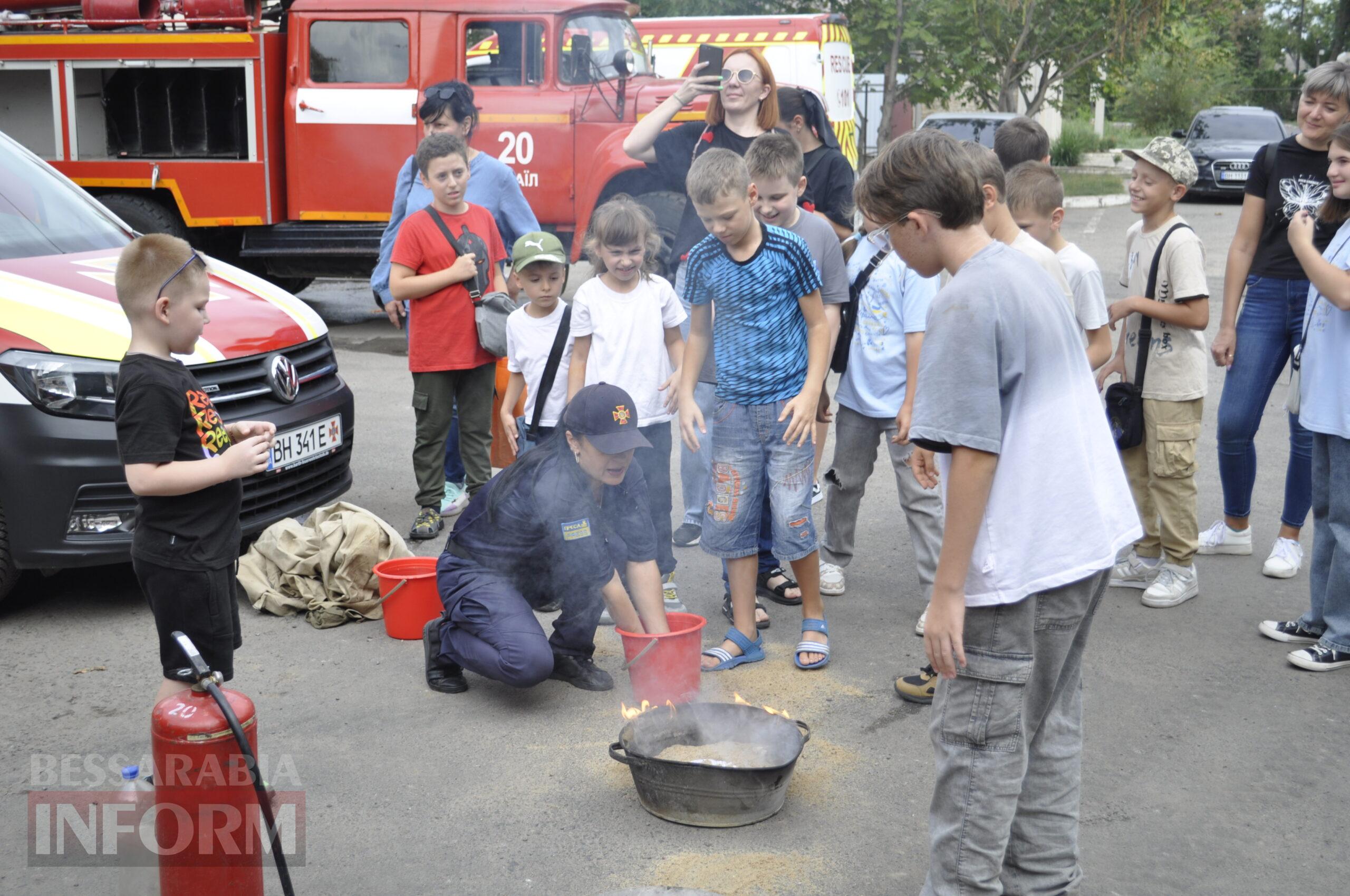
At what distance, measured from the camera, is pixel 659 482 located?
4629 millimetres

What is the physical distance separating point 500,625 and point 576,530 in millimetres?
414

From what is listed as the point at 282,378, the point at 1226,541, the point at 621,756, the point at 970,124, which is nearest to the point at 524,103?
the point at 282,378

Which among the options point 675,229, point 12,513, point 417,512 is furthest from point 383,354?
point 12,513

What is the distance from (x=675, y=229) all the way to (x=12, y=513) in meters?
5.74

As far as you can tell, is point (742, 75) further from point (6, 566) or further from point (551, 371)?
point (6, 566)

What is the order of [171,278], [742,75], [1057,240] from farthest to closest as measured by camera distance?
1. [742,75]
2. [1057,240]
3. [171,278]

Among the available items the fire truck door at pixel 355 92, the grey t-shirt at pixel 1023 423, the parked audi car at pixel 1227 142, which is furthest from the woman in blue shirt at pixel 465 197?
the parked audi car at pixel 1227 142

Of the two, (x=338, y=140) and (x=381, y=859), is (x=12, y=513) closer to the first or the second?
(x=381, y=859)

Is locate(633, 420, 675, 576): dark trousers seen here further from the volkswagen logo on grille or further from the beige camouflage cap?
the beige camouflage cap

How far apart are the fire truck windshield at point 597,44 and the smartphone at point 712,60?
14.5ft

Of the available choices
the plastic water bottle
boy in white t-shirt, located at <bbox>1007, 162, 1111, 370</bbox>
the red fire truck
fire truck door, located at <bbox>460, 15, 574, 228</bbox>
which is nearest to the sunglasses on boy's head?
the plastic water bottle

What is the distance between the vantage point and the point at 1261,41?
168ft

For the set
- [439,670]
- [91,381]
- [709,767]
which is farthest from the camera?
[91,381]

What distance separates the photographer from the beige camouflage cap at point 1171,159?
4.62 meters
